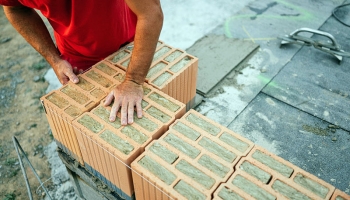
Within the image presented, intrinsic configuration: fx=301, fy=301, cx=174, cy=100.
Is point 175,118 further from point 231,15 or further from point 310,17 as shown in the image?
point 310,17

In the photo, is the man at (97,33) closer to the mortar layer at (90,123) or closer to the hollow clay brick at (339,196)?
the mortar layer at (90,123)

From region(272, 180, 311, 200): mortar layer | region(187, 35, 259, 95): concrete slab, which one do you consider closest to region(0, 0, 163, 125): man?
region(272, 180, 311, 200): mortar layer

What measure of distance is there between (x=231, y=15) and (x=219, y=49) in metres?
1.11

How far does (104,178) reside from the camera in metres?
2.29

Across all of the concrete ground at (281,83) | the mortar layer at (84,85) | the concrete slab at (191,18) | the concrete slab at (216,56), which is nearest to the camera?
the mortar layer at (84,85)

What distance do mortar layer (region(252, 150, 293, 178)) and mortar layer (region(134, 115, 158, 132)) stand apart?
66cm

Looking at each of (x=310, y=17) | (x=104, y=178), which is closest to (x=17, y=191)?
(x=104, y=178)

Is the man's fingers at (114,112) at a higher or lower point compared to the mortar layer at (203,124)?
higher

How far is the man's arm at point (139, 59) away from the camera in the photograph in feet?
6.58

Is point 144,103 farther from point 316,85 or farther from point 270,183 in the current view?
point 316,85

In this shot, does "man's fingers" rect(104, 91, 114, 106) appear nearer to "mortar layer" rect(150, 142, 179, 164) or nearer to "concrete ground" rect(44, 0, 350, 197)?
"mortar layer" rect(150, 142, 179, 164)

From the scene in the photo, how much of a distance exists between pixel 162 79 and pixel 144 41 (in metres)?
0.39

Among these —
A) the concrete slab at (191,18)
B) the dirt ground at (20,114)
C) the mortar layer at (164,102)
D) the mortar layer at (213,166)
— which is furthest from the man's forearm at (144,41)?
the concrete slab at (191,18)

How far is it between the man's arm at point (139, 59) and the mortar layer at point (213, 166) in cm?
53
